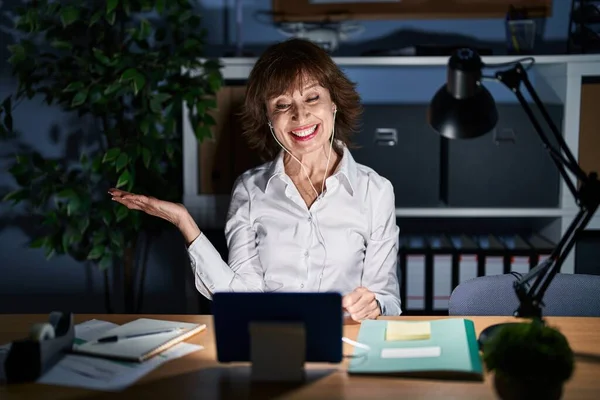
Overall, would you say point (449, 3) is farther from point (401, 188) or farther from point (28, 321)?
point (28, 321)

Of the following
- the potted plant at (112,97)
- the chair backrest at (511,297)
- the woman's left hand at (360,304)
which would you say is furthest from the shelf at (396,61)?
the woman's left hand at (360,304)

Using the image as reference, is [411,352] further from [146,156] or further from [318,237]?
[146,156]

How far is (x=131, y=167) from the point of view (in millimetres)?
2555

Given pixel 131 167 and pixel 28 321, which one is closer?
pixel 28 321

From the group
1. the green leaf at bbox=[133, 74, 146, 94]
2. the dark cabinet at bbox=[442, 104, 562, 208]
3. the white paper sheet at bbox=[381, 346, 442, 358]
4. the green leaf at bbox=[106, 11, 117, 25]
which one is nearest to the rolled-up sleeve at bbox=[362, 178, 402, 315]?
the white paper sheet at bbox=[381, 346, 442, 358]

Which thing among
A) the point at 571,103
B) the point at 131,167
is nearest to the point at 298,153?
the point at 131,167

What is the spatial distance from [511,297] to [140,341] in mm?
923

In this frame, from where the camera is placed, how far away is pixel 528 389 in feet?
3.79

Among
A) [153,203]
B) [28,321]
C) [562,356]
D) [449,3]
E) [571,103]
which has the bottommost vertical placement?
[28,321]

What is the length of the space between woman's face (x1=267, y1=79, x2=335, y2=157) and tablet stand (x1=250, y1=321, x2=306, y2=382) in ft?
2.71

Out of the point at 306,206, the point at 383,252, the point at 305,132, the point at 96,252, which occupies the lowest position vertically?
the point at 96,252

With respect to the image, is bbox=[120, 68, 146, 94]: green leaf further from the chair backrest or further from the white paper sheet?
the white paper sheet

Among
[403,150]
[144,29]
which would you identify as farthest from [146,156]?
[403,150]

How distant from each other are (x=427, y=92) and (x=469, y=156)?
447 millimetres
